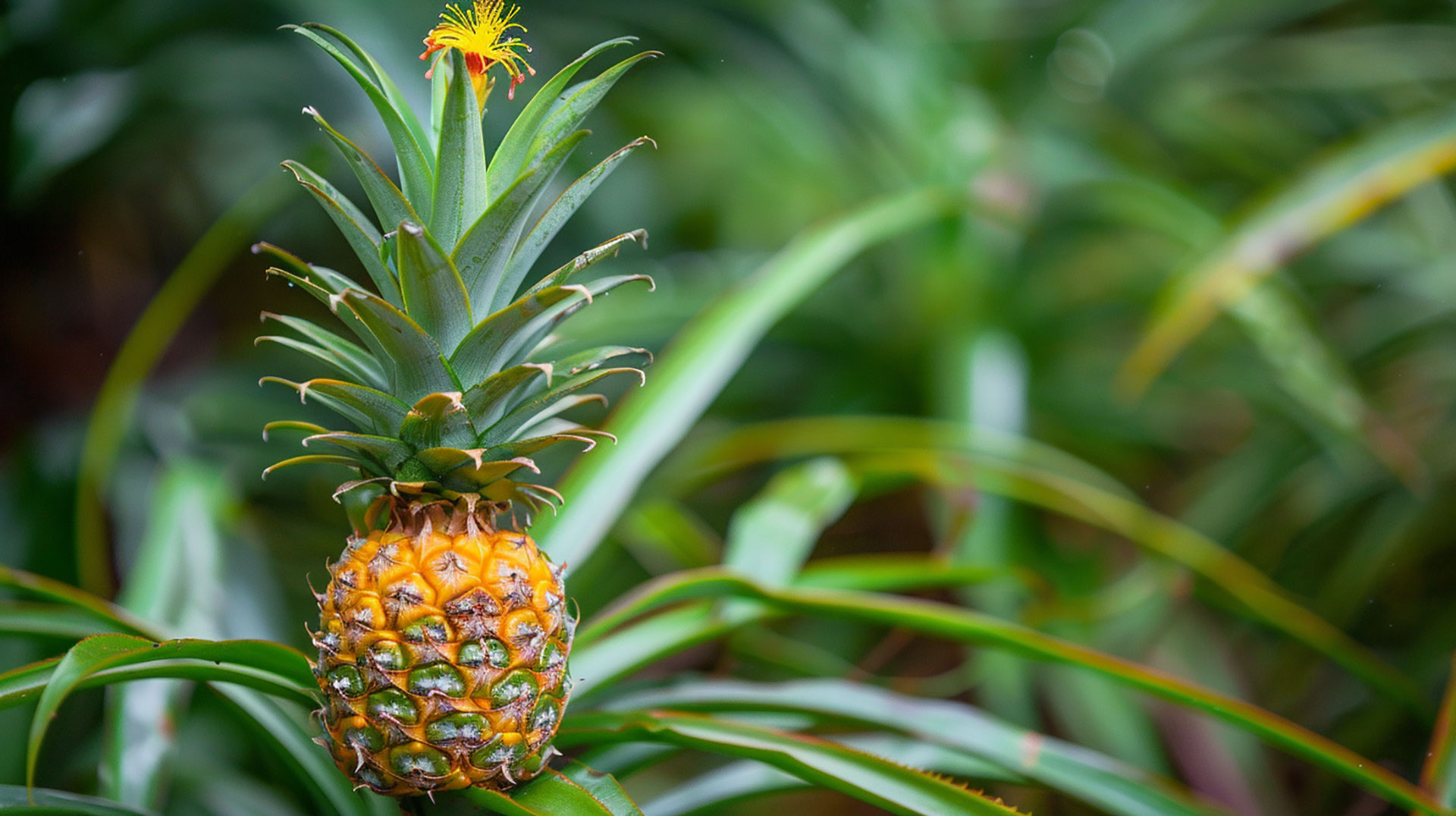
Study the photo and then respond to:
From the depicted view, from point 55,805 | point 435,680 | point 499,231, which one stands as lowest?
point 55,805

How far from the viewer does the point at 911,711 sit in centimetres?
73

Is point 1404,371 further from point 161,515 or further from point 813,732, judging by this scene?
point 161,515

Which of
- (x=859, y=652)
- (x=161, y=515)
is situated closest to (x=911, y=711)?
(x=859, y=652)

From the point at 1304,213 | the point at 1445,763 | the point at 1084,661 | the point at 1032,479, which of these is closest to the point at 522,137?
the point at 1084,661

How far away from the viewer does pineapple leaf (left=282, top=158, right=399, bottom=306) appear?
474 millimetres

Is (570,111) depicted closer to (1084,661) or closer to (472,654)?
(472,654)

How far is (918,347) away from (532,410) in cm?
90

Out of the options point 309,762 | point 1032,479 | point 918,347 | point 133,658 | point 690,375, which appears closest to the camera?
point 133,658

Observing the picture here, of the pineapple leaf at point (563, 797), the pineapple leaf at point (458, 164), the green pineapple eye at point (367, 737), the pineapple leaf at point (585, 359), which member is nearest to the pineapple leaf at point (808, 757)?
the pineapple leaf at point (563, 797)

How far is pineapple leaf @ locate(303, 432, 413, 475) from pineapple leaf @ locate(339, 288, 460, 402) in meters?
0.03

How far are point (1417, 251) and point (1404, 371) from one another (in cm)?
19

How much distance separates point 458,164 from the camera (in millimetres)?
493

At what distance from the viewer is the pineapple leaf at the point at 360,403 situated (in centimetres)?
48

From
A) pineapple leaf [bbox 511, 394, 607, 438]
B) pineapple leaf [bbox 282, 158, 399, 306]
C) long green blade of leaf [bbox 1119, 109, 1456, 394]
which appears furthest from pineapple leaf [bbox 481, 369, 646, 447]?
long green blade of leaf [bbox 1119, 109, 1456, 394]
